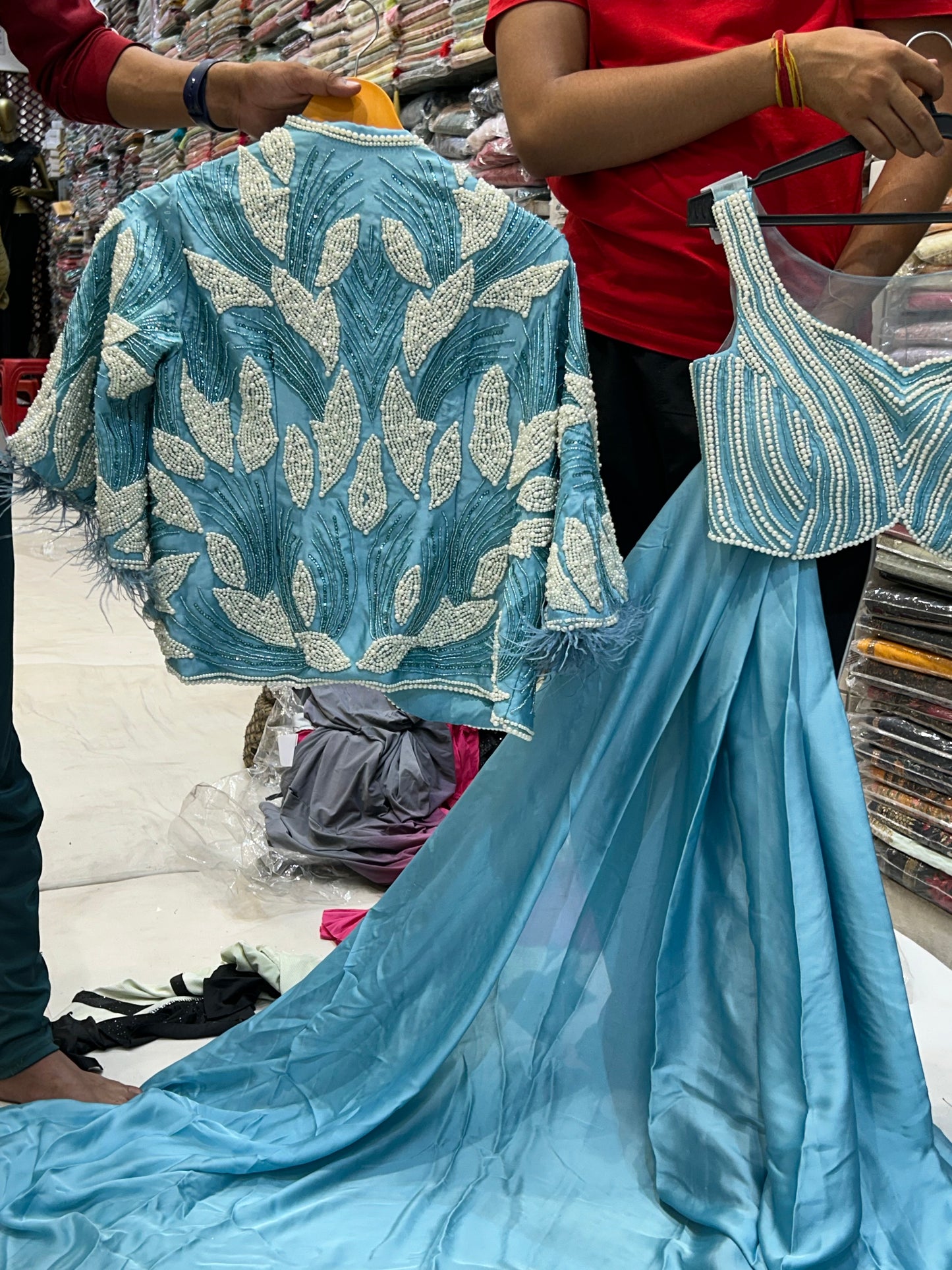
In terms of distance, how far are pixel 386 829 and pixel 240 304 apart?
133 cm

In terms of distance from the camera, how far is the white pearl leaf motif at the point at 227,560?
49.3 inches

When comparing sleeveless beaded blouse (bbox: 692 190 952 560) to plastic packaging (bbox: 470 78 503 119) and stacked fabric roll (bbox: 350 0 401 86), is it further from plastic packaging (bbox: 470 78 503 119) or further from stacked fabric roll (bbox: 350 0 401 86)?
stacked fabric roll (bbox: 350 0 401 86)

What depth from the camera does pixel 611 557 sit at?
1.16 metres

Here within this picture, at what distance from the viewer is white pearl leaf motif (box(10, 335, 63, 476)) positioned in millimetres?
1147

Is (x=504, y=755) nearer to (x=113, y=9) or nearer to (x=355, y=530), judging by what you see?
(x=355, y=530)

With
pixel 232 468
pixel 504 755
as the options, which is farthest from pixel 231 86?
pixel 504 755

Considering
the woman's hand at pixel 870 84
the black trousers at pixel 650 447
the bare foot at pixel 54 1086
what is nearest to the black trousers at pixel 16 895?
the bare foot at pixel 54 1086

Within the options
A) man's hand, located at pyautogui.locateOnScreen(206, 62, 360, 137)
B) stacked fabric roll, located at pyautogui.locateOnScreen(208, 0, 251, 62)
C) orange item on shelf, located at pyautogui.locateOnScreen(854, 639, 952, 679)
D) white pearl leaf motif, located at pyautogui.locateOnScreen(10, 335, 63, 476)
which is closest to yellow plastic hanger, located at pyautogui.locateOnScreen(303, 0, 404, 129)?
man's hand, located at pyautogui.locateOnScreen(206, 62, 360, 137)

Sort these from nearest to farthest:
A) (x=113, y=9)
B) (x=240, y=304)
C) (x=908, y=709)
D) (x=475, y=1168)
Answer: (x=240, y=304)
(x=475, y=1168)
(x=908, y=709)
(x=113, y=9)

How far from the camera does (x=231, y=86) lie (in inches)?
47.1

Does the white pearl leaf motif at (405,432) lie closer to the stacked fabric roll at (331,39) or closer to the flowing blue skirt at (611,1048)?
the flowing blue skirt at (611,1048)

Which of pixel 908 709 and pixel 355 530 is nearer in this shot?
pixel 355 530

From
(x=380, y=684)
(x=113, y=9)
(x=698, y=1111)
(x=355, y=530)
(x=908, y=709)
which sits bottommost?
(x=698, y=1111)

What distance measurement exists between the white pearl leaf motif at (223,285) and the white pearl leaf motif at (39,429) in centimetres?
15
